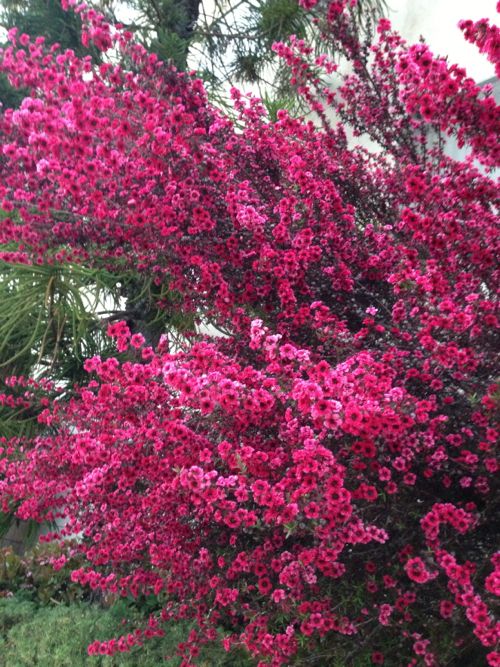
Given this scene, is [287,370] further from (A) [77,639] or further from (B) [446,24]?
(B) [446,24]

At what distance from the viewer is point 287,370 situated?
1.70 metres

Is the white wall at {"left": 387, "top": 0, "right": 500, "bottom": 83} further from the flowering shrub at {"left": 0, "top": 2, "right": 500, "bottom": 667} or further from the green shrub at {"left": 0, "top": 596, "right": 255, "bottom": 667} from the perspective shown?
the green shrub at {"left": 0, "top": 596, "right": 255, "bottom": 667}

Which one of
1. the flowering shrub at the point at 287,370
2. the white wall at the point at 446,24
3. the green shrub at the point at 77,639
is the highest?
the white wall at the point at 446,24

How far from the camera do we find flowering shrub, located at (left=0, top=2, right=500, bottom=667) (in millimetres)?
1611

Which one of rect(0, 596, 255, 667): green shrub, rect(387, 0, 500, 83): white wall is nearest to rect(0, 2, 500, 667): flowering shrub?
rect(0, 596, 255, 667): green shrub

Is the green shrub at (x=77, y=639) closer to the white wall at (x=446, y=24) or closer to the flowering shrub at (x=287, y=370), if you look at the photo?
the flowering shrub at (x=287, y=370)

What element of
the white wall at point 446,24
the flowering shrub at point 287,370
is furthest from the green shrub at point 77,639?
the white wall at point 446,24

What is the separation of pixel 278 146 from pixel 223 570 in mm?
1585

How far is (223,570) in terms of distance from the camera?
7.32 feet

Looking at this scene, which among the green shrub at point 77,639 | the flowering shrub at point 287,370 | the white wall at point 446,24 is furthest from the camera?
the white wall at point 446,24

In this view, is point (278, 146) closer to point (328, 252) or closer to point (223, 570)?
point (328, 252)

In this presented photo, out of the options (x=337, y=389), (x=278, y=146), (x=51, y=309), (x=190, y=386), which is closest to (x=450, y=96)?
(x=337, y=389)

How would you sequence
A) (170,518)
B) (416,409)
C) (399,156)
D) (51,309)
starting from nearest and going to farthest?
1. (416,409)
2. (170,518)
3. (399,156)
4. (51,309)

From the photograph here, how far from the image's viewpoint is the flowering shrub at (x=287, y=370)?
5.29ft
